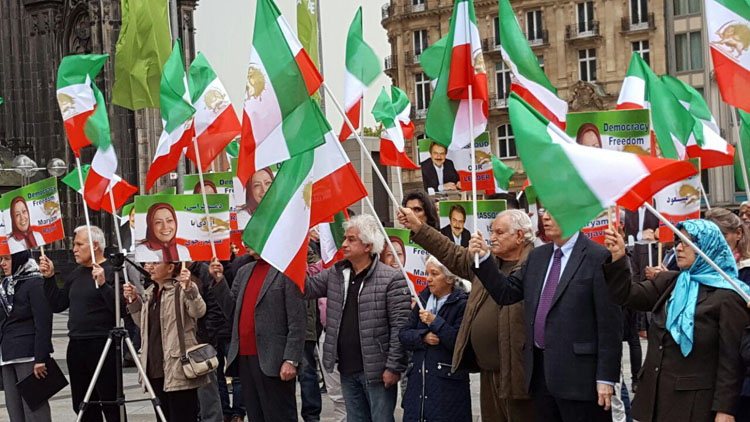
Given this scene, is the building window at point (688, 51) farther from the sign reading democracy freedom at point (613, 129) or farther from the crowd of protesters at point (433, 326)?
the sign reading democracy freedom at point (613, 129)

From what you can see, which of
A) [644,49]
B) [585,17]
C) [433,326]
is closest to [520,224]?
[433,326]

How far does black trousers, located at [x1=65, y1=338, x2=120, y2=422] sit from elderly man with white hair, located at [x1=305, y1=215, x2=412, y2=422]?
2132 mm

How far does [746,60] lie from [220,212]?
4.62m

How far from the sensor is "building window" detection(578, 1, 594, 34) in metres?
60.9

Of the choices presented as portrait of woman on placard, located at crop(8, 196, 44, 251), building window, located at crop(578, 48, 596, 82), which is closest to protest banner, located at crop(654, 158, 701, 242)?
portrait of woman on placard, located at crop(8, 196, 44, 251)

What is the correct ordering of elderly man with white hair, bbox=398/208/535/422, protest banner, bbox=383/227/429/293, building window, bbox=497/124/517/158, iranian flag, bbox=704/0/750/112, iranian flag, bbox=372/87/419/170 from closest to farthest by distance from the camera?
elderly man with white hair, bbox=398/208/535/422
iranian flag, bbox=704/0/750/112
protest banner, bbox=383/227/429/293
iranian flag, bbox=372/87/419/170
building window, bbox=497/124/517/158

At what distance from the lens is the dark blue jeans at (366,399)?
29.5ft

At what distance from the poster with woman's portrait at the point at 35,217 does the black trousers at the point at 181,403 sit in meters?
2.21

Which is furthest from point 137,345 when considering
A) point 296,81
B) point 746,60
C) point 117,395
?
point 746,60

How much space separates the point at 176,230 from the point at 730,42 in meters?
4.88

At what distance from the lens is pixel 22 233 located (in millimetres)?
11062

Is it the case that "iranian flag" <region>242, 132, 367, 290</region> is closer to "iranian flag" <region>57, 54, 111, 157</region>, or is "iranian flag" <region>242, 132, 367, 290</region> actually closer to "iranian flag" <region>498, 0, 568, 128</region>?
"iranian flag" <region>498, 0, 568, 128</region>

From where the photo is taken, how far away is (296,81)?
8422 millimetres

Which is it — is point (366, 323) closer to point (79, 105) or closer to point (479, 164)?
point (479, 164)
